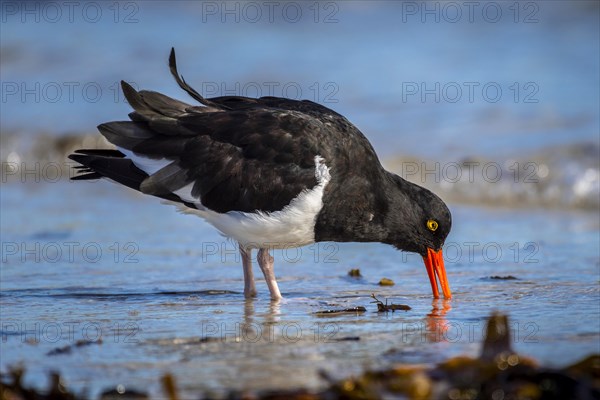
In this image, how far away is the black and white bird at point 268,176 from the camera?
6.05 metres

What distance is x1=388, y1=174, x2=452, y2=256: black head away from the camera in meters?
6.33

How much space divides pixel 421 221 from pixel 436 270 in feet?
1.21

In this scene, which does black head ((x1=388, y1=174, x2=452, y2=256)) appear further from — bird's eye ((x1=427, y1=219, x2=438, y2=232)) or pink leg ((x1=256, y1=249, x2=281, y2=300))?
pink leg ((x1=256, y1=249, x2=281, y2=300))

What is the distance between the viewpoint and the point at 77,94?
13773mm

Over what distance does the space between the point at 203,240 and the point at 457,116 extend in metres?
4.87

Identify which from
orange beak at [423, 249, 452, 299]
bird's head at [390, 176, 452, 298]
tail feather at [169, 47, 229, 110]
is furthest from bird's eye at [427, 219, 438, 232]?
tail feather at [169, 47, 229, 110]

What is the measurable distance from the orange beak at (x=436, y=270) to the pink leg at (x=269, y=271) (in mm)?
→ 1003

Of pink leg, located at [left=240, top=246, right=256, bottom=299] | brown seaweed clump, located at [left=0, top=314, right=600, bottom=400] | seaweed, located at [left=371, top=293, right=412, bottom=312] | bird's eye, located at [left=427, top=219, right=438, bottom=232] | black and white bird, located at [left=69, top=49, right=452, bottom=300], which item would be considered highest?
black and white bird, located at [left=69, top=49, right=452, bottom=300]

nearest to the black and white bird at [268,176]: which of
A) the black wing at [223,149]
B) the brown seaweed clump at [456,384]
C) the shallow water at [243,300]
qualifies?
the black wing at [223,149]

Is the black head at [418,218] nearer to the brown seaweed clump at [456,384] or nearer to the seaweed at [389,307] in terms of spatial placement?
the seaweed at [389,307]

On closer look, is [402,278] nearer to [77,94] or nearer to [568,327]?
[568,327]

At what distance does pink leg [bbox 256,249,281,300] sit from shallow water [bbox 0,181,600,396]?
0.30 feet

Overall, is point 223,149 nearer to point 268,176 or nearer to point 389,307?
point 268,176

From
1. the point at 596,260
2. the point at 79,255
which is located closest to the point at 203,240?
the point at 79,255
